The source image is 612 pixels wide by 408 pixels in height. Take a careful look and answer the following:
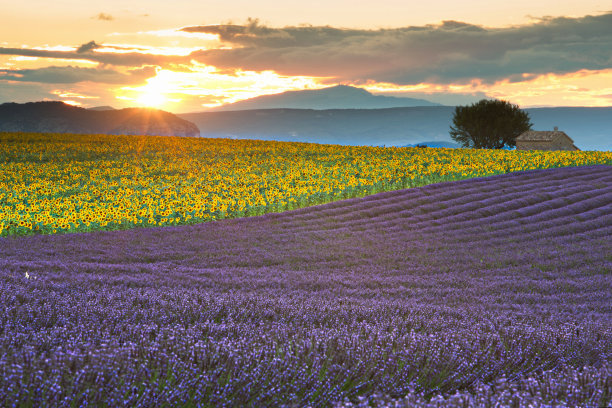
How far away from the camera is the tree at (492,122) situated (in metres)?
67.7

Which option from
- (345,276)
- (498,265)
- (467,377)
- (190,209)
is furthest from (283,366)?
(190,209)

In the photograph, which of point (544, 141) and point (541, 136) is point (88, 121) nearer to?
point (541, 136)

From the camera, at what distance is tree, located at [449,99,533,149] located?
67.7m

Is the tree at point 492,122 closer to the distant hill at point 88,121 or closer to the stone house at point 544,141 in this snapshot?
the stone house at point 544,141

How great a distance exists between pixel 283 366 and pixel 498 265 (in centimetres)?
878

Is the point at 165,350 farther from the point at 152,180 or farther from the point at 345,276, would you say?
the point at 152,180

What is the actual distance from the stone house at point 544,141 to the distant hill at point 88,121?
361 ft

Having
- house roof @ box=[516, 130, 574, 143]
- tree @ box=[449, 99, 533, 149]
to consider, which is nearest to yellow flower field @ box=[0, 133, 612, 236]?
house roof @ box=[516, 130, 574, 143]

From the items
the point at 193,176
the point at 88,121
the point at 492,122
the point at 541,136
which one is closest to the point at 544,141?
the point at 541,136

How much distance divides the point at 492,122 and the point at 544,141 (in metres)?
12.8

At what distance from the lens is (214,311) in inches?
207

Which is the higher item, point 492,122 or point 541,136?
point 492,122

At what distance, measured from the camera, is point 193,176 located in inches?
1070

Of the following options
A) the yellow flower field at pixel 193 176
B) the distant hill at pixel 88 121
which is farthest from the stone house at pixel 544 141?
the distant hill at pixel 88 121
